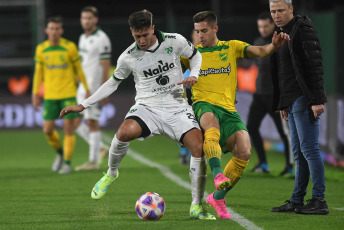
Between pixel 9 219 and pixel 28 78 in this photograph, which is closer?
pixel 9 219

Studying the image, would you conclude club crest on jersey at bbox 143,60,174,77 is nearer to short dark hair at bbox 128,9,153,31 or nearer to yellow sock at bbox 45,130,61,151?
short dark hair at bbox 128,9,153,31

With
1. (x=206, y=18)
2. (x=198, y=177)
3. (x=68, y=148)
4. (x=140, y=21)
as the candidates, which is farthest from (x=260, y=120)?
(x=140, y=21)

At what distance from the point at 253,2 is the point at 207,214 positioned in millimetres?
22238

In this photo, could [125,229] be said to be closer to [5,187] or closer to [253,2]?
[5,187]

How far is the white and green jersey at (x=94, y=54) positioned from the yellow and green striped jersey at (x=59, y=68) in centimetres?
50

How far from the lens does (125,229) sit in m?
6.72

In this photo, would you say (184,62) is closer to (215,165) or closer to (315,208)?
(215,165)

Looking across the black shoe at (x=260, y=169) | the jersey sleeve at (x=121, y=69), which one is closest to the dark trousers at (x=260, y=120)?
the black shoe at (x=260, y=169)

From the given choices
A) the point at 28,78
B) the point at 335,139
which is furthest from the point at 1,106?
the point at 335,139

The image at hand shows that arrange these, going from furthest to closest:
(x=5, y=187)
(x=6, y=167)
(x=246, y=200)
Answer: (x=6, y=167)
(x=5, y=187)
(x=246, y=200)

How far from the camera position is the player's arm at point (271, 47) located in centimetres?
715

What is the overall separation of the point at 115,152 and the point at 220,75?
4.11 ft

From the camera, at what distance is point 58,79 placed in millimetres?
11891

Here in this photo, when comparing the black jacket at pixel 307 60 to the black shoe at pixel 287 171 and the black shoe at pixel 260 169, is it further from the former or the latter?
the black shoe at pixel 260 169
